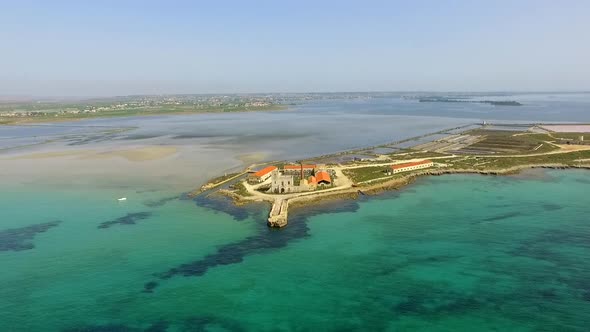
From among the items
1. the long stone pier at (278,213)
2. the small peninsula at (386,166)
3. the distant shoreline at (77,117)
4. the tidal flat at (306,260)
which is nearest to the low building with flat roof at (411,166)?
the small peninsula at (386,166)

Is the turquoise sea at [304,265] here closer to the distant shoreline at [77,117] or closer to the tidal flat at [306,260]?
the tidal flat at [306,260]

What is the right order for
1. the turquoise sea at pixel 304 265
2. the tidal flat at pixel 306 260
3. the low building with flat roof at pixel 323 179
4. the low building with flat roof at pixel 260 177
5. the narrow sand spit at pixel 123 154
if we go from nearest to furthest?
the turquoise sea at pixel 304 265 < the tidal flat at pixel 306 260 < the low building with flat roof at pixel 323 179 < the low building with flat roof at pixel 260 177 < the narrow sand spit at pixel 123 154

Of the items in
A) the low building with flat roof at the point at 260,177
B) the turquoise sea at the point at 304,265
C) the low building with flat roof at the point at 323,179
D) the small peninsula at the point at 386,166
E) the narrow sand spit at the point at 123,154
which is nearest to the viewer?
the turquoise sea at the point at 304,265

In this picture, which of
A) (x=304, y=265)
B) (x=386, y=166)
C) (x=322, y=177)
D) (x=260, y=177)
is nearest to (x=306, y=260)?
(x=304, y=265)

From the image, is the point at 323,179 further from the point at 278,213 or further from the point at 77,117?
the point at 77,117

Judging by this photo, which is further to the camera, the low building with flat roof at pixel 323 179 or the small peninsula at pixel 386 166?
the low building with flat roof at pixel 323 179

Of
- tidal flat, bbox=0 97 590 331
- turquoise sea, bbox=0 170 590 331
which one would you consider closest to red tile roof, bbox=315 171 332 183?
tidal flat, bbox=0 97 590 331

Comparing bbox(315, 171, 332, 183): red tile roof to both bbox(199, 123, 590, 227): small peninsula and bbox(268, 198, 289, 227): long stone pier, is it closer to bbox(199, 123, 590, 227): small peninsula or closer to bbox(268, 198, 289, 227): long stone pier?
bbox(199, 123, 590, 227): small peninsula
